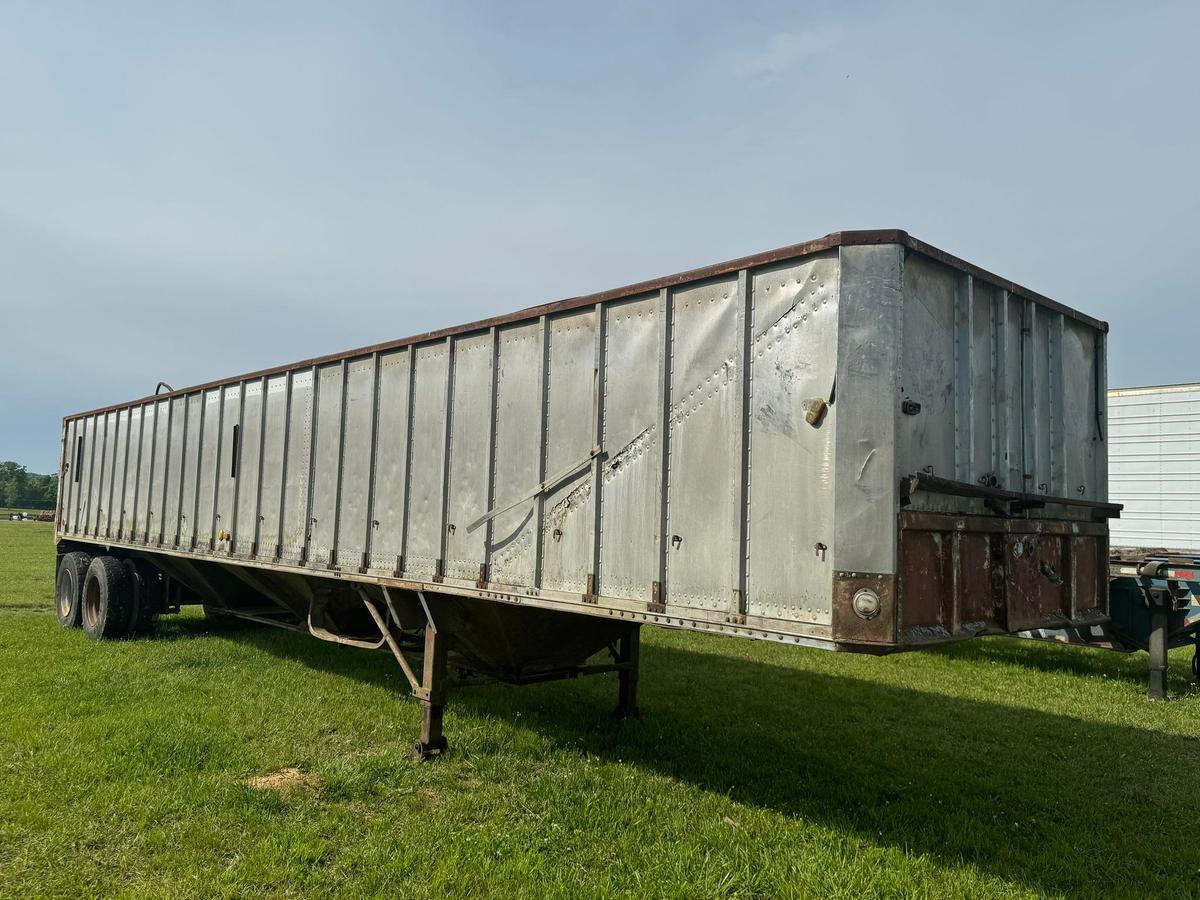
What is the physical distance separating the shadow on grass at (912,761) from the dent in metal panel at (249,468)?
1.86m

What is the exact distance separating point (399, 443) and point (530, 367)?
1.75 metres

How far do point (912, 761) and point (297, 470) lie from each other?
6.36 metres

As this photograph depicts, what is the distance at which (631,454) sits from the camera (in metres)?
5.02

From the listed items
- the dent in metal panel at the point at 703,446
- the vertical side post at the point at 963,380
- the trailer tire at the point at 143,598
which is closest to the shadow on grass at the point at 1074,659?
the vertical side post at the point at 963,380

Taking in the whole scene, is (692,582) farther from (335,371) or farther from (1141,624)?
(1141,624)

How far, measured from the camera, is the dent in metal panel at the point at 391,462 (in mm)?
6855

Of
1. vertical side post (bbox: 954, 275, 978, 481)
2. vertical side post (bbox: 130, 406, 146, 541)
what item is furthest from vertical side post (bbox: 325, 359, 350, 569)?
vertical side post (bbox: 130, 406, 146, 541)

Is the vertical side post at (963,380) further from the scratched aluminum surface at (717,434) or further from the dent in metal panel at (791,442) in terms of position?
the dent in metal panel at (791,442)

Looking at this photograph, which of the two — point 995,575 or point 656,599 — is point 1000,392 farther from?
point 656,599

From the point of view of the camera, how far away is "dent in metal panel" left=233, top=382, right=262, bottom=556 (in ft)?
28.8

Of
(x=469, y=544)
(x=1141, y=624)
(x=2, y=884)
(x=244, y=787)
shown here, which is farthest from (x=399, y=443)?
(x=1141, y=624)

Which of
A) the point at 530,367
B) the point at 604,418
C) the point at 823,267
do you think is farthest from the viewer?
the point at 530,367

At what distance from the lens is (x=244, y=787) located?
5.43m

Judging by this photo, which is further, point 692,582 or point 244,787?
point 244,787
